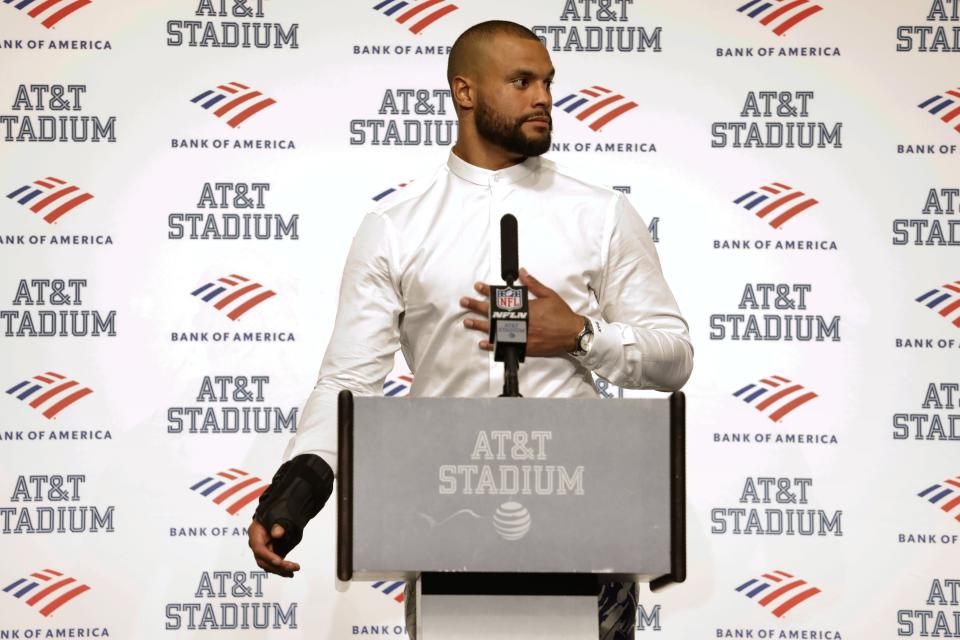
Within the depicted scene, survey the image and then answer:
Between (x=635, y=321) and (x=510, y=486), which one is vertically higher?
(x=635, y=321)

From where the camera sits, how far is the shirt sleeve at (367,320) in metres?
2.49

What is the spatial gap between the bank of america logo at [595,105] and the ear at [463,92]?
138 cm

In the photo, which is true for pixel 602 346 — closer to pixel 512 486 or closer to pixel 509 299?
pixel 509 299

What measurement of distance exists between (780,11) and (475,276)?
6.78 feet

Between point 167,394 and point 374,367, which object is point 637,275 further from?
point 167,394

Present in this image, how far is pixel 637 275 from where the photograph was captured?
98.8 inches

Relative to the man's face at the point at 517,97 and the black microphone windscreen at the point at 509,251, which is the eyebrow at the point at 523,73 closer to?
the man's face at the point at 517,97

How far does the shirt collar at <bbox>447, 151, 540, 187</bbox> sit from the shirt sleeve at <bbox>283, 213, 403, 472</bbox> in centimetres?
19

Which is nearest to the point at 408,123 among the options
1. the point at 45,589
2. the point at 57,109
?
the point at 57,109

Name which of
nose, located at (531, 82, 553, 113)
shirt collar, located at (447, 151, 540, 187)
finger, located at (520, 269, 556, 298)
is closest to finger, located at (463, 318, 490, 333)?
finger, located at (520, 269, 556, 298)

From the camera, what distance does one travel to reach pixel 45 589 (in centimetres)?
385

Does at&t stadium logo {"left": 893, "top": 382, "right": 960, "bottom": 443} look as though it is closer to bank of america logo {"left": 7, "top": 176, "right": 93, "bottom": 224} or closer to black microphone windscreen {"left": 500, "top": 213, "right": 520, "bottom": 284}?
black microphone windscreen {"left": 500, "top": 213, "right": 520, "bottom": 284}

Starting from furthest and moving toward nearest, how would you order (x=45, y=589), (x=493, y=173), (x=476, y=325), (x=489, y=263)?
(x=45, y=589) → (x=493, y=173) → (x=489, y=263) → (x=476, y=325)

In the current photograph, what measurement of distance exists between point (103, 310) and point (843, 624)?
2.51 metres
